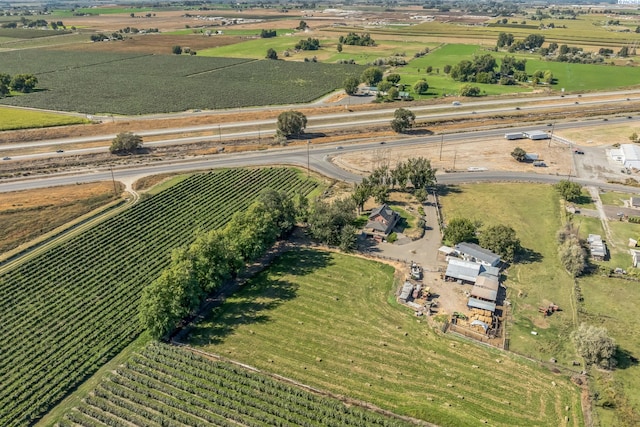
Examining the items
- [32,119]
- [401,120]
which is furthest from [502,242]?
[32,119]

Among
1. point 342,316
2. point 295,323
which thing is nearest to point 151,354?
point 295,323

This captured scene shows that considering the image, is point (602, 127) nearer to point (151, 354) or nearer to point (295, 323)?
point (295, 323)

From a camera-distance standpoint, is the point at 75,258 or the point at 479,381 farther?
the point at 75,258

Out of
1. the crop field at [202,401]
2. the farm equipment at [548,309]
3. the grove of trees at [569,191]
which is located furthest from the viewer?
the grove of trees at [569,191]

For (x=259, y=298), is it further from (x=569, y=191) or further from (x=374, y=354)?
(x=569, y=191)

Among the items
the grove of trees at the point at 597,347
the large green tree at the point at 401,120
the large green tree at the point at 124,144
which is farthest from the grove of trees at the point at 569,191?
the large green tree at the point at 124,144

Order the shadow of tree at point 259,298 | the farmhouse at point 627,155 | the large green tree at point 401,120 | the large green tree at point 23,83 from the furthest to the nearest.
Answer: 1. the large green tree at point 23,83
2. the large green tree at point 401,120
3. the farmhouse at point 627,155
4. the shadow of tree at point 259,298

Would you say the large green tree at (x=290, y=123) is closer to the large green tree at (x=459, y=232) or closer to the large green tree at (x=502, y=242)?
the large green tree at (x=459, y=232)
